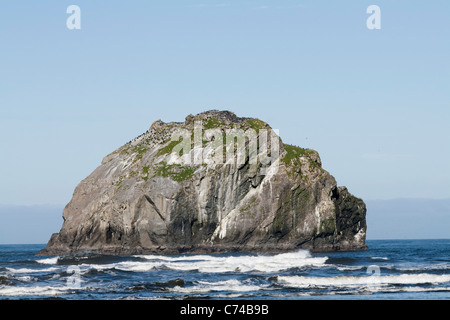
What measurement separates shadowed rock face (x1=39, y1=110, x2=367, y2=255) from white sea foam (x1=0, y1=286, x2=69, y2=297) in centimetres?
4289

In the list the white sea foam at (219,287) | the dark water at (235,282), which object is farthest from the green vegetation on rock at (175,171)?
the white sea foam at (219,287)

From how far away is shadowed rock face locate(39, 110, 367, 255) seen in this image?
302ft

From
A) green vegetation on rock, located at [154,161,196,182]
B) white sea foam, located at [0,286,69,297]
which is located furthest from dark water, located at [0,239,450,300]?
green vegetation on rock, located at [154,161,196,182]

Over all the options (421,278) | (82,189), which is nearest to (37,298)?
(421,278)

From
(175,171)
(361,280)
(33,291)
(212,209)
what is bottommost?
(361,280)

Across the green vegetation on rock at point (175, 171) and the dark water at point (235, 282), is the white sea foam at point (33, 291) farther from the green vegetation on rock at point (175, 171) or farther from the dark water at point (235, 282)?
the green vegetation on rock at point (175, 171)

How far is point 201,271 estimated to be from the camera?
61188mm

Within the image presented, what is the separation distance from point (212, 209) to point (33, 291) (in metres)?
47.8

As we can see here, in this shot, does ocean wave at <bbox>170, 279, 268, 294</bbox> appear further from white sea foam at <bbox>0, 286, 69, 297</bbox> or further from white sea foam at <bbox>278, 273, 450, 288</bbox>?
white sea foam at <bbox>0, 286, 69, 297</bbox>

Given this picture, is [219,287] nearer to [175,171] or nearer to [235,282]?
[235,282]

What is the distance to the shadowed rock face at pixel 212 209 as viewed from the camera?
91.9 m

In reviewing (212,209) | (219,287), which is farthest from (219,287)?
(212,209)

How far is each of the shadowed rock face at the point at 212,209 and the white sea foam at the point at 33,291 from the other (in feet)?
141

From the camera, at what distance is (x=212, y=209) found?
93.1m
